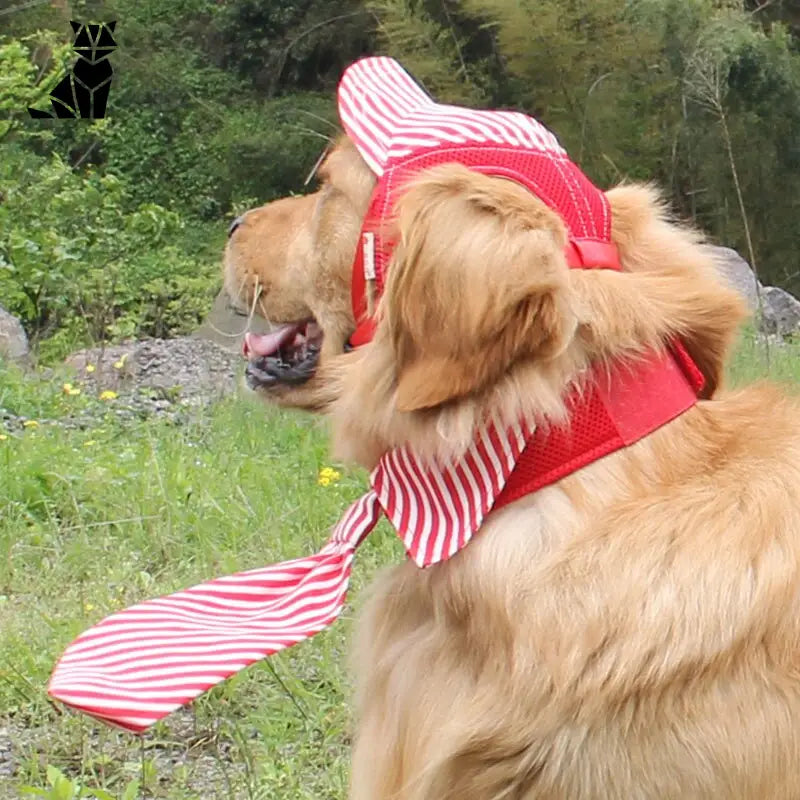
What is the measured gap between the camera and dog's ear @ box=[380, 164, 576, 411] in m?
1.51

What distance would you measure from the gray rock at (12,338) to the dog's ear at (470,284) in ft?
21.3

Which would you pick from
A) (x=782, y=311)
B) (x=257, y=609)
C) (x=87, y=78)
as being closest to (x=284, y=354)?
(x=257, y=609)

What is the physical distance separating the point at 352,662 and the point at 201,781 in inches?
30.2

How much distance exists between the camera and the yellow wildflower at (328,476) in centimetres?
409

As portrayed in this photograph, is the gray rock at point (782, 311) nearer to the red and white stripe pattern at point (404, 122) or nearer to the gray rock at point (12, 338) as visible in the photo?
the gray rock at point (12, 338)

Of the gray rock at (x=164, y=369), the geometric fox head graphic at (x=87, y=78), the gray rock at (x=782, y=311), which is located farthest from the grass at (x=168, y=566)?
the geometric fox head graphic at (x=87, y=78)

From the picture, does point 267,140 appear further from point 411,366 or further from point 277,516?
point 411,366

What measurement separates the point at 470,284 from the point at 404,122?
0.40 m

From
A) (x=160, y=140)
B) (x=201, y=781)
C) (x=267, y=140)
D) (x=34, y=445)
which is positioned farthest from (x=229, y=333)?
(x=160, y=140)

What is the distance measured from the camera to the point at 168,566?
3.54m

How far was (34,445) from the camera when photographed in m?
4.49

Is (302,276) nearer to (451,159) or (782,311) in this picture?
(451,159)

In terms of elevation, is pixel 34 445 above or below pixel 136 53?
above

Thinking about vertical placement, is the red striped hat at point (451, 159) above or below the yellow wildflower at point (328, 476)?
above
